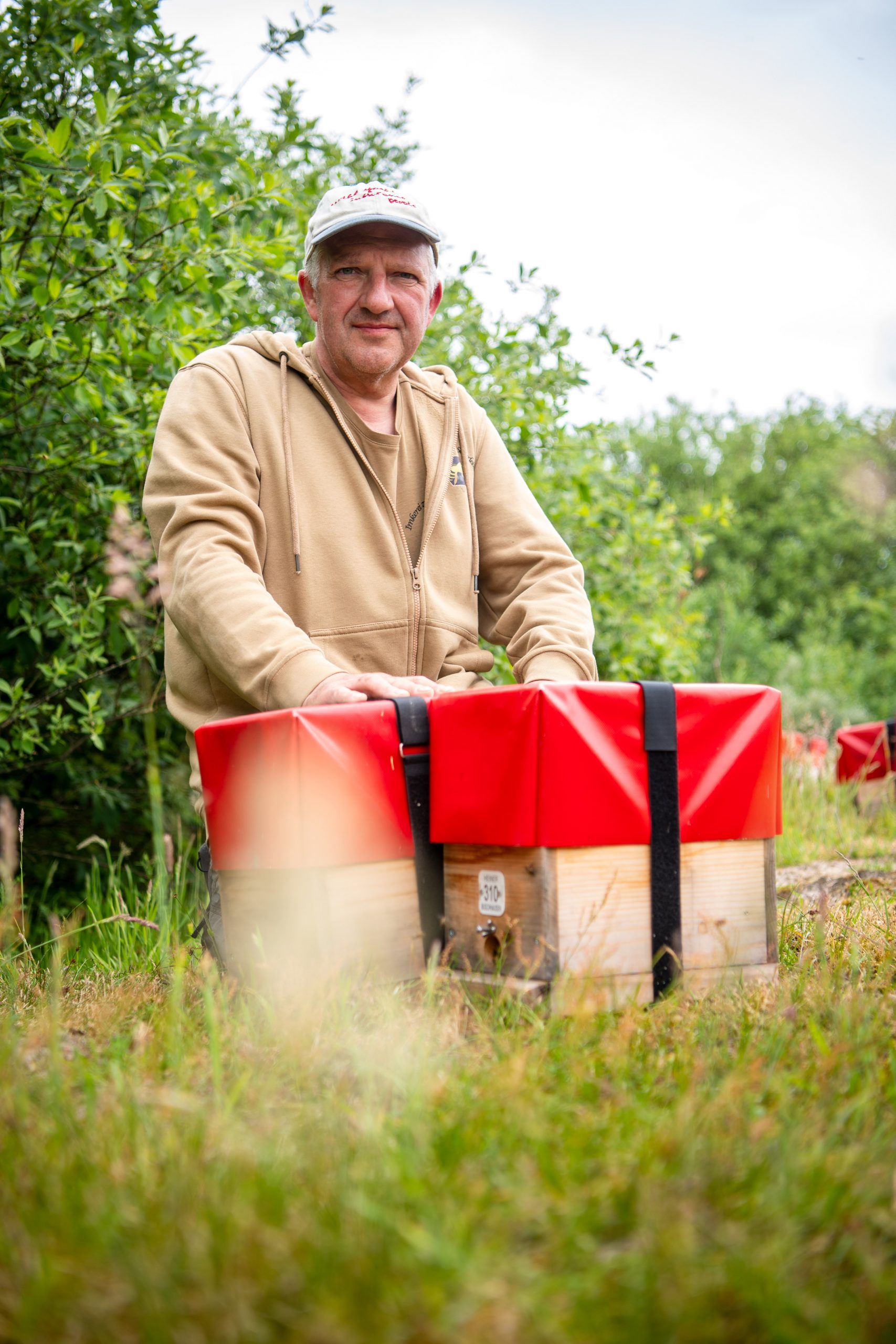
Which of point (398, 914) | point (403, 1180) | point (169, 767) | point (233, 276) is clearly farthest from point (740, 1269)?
point (169, 767)

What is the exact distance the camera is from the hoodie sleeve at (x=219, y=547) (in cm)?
256

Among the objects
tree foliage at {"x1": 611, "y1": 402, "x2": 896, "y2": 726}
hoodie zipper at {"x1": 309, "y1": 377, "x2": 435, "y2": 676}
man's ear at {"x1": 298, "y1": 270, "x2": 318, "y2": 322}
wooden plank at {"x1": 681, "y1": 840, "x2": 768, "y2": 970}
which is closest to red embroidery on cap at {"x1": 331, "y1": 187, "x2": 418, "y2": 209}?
man's ear at {"x1": 298, "y1": 270, "x2": 318, "y2": 322}

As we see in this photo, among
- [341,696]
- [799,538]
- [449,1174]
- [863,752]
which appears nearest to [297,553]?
[341,696]

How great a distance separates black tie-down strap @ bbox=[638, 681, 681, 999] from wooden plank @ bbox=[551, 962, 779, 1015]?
0.05 m

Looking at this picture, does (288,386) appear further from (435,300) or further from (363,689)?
(363,689)

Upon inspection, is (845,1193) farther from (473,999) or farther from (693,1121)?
(473,999)

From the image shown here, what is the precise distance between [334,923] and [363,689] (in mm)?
558

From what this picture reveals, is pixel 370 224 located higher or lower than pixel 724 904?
higher

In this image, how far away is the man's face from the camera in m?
3.02

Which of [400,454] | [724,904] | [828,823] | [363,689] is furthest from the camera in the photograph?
[828,823]

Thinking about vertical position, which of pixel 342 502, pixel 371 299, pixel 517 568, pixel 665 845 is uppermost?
pixel 371 299

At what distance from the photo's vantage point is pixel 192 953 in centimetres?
295

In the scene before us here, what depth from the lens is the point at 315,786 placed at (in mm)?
2193

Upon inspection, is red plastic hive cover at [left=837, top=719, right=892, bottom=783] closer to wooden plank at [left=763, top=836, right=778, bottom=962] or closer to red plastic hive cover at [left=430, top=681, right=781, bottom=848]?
wooden plank at [left=763, top=836, right=778, bottom=962]
